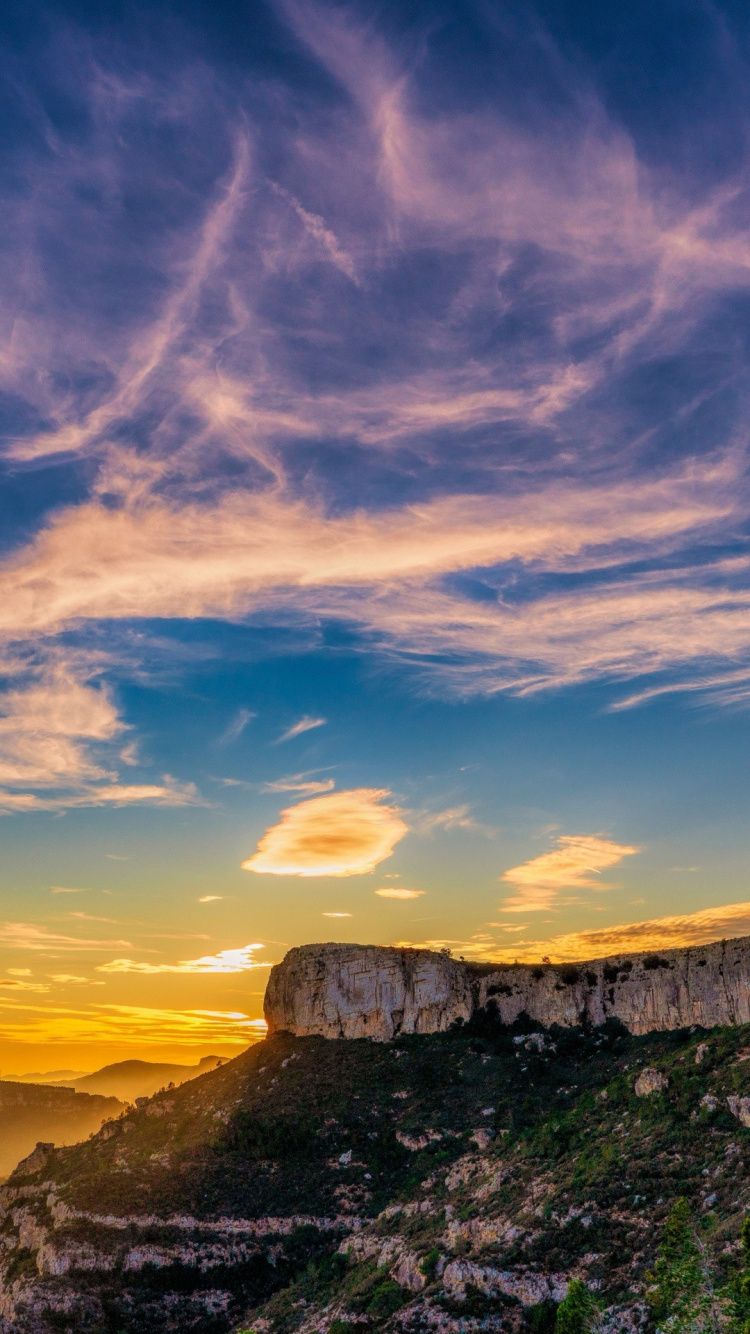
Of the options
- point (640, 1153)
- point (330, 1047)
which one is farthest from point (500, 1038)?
point (640, 1153)

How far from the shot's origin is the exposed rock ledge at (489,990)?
100 m

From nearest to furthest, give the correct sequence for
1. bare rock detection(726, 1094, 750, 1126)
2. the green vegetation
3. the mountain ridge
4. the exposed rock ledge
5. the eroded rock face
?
the green vegetation → the mountain ridge → bare rock detection(726, 1094, 750, 1126) → the exposed rock ledge → the eroded rock face

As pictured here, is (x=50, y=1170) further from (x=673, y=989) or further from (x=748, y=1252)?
(x=748, y=1252)

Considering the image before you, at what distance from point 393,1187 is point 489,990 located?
41183 millimetres

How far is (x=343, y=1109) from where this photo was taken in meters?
99.6

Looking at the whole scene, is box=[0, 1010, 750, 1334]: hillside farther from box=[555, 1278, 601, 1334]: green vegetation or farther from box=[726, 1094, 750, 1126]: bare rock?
box=[555, 1278, 601, 1334]: green vegetation

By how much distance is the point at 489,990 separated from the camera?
123 m

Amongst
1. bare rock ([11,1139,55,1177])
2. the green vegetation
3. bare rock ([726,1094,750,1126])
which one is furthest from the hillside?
the green vegetation

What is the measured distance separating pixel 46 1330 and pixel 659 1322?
62.2m

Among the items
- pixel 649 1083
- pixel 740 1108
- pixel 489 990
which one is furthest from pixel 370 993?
pixel 740 1108

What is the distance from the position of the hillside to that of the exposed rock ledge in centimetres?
341

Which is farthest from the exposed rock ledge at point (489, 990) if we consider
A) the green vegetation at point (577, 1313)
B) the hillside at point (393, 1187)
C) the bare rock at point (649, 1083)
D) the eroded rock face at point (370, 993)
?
the green vegetation at point (577, 1313)

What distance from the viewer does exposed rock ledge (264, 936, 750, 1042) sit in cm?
10031

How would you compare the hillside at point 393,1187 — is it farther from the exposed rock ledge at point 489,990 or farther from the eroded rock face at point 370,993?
the eroded rock face at point 370,993
